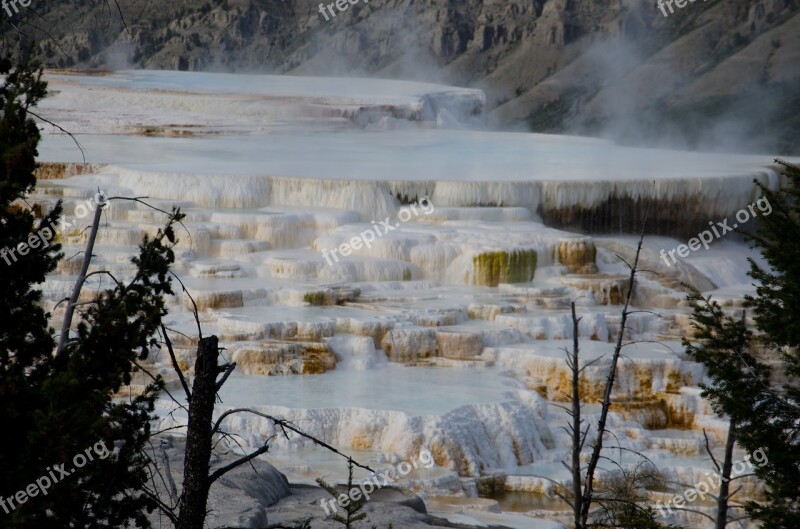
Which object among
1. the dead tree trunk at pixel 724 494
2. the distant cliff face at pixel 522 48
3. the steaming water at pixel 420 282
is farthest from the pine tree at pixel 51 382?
A: the distant cliff face at pixel 522 48

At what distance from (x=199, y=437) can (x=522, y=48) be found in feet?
234

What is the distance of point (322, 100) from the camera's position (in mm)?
31797

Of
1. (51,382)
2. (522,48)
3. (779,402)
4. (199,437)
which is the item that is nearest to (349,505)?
(199,437)

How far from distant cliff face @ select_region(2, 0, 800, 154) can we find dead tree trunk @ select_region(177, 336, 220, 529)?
5652 cm

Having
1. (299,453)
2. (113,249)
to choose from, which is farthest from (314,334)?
(113,249)

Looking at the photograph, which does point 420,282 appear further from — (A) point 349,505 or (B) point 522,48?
(B) point 522,48

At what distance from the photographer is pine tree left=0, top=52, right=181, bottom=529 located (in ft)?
11.5

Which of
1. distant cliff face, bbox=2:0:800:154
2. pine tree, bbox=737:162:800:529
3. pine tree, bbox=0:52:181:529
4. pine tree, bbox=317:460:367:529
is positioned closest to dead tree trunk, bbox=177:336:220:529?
pine tree, bbox=0:52:181:529

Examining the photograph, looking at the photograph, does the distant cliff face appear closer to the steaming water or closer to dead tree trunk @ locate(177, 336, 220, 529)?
the steaming water

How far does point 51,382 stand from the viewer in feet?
11.5

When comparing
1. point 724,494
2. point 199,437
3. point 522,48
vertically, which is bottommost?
point 724,494

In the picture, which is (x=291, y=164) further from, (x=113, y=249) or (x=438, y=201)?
(x=113, y=249)

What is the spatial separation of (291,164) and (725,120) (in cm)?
3887

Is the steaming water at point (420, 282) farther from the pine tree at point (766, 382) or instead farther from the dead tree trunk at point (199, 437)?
the dead tree trunk at point (199, 437)
